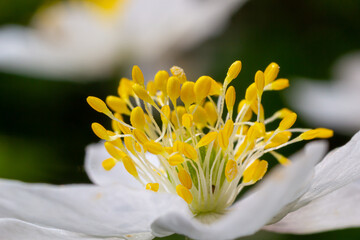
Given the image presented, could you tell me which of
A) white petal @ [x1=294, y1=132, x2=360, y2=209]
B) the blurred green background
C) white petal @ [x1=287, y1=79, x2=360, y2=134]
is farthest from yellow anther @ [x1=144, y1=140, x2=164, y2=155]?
white petal @ [x1=287, y1=79, x2=360, y2=134]

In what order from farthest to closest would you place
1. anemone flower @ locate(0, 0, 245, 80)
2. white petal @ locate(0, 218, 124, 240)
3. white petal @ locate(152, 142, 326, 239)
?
anemone flower @ locate(0, 0, 245, 80)
white petal @ locate(0, 218, 124, 240)
white petal @ locate(152, 142, 326, 239)

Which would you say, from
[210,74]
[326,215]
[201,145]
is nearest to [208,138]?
[201,145]

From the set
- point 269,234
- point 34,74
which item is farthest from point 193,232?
point 34,74

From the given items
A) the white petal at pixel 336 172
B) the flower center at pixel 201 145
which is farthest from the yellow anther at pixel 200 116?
the white petal at pixel 336 172

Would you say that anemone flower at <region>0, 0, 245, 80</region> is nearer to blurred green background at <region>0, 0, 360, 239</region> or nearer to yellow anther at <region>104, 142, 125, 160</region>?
blurred green background at <region>0, 0, 360, 239</region>

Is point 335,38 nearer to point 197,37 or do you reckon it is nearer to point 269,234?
point 197,37

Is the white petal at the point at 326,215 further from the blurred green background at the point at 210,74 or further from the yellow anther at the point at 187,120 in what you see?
the blurred green background at the point at 210,74
